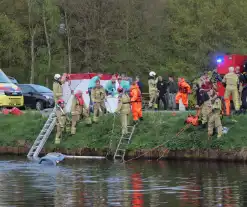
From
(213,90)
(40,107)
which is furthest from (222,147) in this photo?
(40,107)

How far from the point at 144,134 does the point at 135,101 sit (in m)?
1.31

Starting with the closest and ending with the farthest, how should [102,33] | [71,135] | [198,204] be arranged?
[198,204], [71,135], [102,33]

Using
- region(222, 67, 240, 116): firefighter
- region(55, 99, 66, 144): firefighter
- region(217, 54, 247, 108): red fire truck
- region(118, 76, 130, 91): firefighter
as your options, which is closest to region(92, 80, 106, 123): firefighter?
region(55, 99, 66, 144): firefighter

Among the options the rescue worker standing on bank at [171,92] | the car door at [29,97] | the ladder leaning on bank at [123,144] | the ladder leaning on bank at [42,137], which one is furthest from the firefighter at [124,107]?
the car door at [29,97]

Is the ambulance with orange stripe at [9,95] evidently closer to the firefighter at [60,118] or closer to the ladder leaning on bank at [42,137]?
the ladder leaning on bank at [42,137]

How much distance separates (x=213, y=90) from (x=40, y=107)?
56.6ft

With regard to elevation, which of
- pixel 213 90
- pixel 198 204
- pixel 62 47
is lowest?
pixel 198 204

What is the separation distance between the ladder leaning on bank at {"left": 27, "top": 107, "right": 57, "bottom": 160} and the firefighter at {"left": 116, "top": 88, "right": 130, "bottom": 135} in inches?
132

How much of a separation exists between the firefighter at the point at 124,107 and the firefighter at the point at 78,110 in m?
2.10

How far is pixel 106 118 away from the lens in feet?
121

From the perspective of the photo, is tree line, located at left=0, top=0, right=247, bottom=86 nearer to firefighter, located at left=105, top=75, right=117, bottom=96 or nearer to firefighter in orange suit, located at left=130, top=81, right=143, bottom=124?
firefighter, located at left=105, top=75, right=117, bottom=96

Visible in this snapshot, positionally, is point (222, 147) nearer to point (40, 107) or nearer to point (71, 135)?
point (71, 135)

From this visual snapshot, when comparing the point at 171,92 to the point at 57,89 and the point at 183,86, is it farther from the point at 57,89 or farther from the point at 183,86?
the point at 57,89

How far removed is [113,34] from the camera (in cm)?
7131
